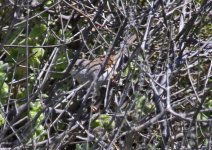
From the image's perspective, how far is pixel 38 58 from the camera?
14.4ft

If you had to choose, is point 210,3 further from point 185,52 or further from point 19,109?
point 19,109

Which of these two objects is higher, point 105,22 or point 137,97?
point 105,22

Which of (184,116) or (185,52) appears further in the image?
(185,52)

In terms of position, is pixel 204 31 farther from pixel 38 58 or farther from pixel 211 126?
pixel 211 126

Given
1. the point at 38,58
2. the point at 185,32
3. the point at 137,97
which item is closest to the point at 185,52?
the point at 185,32

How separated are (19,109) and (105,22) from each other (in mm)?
856

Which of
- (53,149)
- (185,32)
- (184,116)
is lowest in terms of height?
(53,149)

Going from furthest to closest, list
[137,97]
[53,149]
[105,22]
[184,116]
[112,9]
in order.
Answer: [112,9] < [105,22] < [53,149] < [137,97] < [184,116]

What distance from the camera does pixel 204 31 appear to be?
4852mm

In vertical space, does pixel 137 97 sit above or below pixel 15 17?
below

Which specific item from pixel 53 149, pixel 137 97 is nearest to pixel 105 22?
pixel 53 149

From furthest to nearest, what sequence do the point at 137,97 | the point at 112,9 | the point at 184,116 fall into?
the point at 112,9 → the point at 137,97 → the point at 184,116

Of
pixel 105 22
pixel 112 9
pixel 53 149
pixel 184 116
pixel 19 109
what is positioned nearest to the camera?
pixel 184 116

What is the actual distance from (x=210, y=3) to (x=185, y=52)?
362mm
